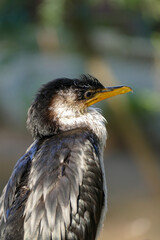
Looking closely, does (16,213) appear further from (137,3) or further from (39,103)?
(137,3)

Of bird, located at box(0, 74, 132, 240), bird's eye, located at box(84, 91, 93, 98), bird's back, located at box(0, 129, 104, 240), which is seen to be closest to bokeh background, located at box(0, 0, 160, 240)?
bird's eye, located at box(84, 91, 93, 98)

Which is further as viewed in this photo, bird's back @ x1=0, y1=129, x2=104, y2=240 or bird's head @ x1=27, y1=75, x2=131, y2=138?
bird's head @ x1=27, y1=75, x2=131, y2=138

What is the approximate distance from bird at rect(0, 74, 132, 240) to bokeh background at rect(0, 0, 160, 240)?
3.79 metres

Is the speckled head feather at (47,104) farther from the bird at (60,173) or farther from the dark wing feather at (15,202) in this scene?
the dark wing feather at (15,202)

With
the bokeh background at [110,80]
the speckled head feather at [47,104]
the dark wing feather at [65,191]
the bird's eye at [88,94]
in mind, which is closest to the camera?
the dark wing feather at [65,191]

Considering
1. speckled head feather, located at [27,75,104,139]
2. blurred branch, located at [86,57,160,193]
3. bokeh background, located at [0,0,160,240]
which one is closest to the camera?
speckled head feather, located at [27,75,104,139]

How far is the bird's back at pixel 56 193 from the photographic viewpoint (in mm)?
3346

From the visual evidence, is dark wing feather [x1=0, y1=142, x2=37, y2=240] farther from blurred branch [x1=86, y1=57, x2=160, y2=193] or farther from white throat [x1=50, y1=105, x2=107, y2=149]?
blurred branch [x1=86, y1=57, x2=160, y2=193]

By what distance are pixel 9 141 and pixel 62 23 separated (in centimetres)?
533

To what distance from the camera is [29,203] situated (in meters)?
3.41

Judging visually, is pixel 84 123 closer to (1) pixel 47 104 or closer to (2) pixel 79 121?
(2) pixel 79 121

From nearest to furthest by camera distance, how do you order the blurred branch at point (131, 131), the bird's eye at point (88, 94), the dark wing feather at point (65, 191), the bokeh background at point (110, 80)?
the dark wing feather at point (65, 191)
the bird's eye at point (88, 94)
the bokeh background at point (110, 80)
the blurred branch at point (131, 131)

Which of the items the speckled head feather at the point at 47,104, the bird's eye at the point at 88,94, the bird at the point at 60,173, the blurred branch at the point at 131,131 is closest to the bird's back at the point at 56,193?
the bird at the point at 60,173

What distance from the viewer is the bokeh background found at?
818cm
